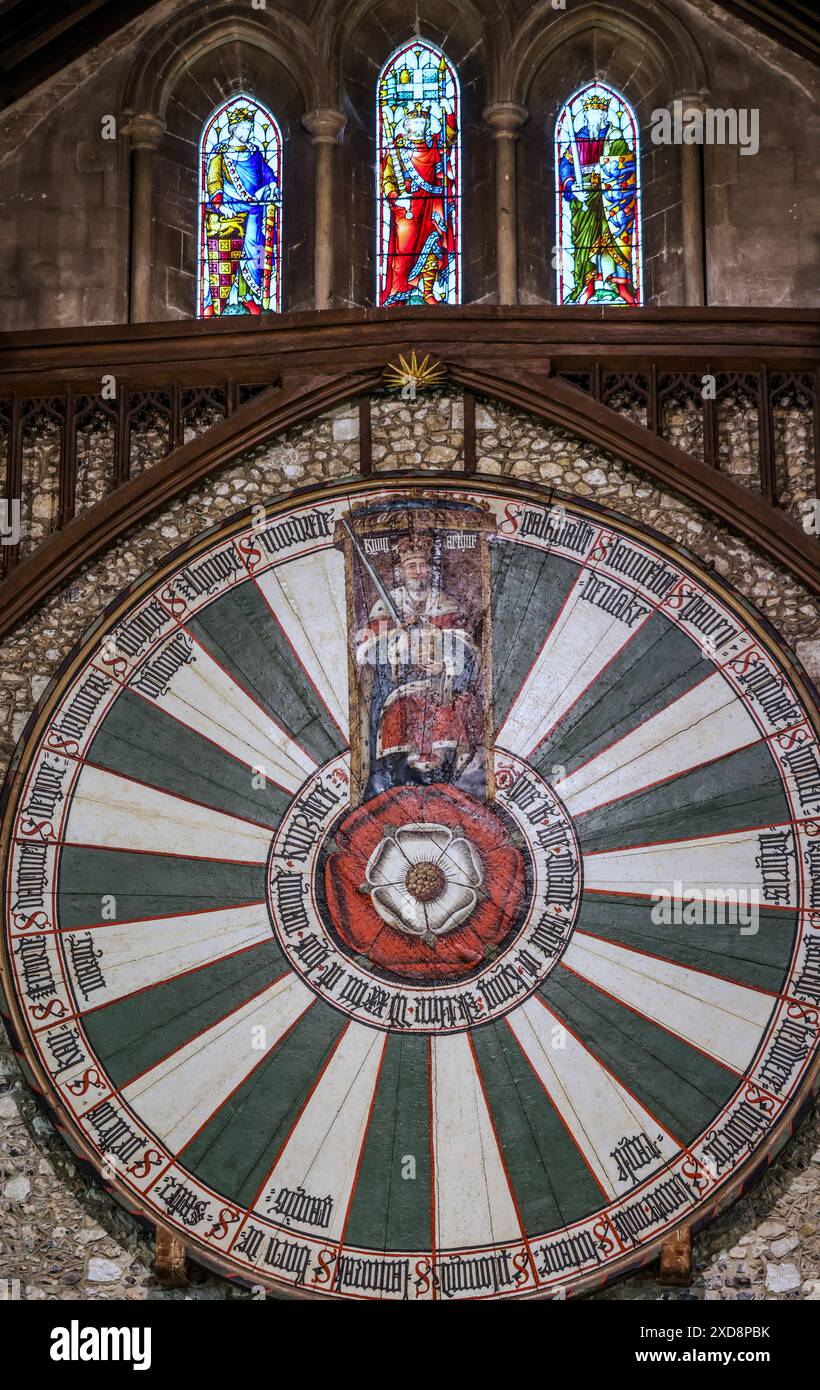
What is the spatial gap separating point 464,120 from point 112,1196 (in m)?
4.11

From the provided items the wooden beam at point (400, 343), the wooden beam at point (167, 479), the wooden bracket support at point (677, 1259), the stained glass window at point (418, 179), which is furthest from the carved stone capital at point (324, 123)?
the wooden bracket support at point (677, 1259)

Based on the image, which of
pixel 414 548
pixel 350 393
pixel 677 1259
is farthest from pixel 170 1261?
pixel 350 393

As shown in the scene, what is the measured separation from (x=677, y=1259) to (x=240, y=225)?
4.08 meters

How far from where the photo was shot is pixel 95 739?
8414 mm

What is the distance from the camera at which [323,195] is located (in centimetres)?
901

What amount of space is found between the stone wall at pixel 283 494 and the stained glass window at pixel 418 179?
605 millimetres

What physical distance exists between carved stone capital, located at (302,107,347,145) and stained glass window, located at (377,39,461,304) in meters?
0.26

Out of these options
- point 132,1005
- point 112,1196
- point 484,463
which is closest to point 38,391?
point 484,463

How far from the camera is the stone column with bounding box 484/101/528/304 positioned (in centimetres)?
888

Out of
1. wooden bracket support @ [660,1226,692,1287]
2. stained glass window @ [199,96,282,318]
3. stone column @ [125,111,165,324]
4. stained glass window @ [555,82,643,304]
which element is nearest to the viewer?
wooden bracket support @ [660,1226,692,1287]

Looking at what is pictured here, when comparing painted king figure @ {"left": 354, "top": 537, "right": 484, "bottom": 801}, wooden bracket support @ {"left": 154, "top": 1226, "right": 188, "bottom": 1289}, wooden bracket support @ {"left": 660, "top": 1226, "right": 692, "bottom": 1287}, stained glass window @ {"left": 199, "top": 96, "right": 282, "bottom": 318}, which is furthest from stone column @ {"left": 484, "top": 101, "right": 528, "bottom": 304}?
wooden bracket support @ {"left": 154, "top": 1226, "right": 188, "bottom": 1289}

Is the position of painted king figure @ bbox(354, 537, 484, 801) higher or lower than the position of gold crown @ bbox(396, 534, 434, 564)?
lower

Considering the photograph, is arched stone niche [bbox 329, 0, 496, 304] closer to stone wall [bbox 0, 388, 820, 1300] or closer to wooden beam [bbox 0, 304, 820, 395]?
wooden beam [bbox 0, 304, 820, 395]

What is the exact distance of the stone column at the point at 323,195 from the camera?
891 cm
